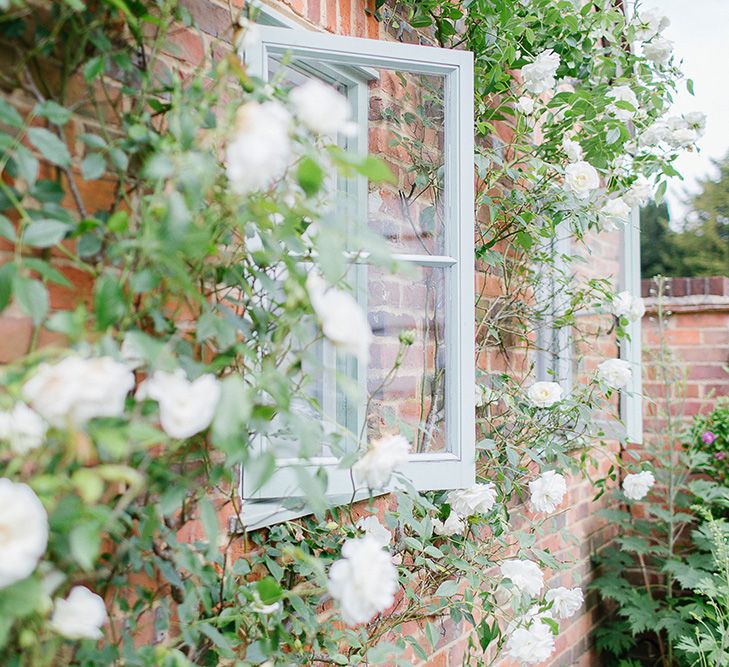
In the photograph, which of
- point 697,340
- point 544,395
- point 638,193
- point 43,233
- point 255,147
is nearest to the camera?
point 255,147

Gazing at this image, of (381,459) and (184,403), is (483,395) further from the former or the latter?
(184,403)

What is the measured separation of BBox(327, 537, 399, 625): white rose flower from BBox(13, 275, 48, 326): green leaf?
19.6 inches

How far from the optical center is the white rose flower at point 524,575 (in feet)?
6.10

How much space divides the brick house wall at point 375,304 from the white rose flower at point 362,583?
0.44 metres

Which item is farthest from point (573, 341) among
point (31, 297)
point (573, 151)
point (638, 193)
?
point (31, 297)

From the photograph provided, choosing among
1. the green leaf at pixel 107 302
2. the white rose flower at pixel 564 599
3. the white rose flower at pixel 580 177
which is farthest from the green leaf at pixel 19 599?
the white rose flower at pixel 580 177

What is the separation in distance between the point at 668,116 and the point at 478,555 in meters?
1.65

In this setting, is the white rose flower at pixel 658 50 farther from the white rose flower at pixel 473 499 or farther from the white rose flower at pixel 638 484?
the white rose flower at pixel 473 499

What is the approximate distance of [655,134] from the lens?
253 cm

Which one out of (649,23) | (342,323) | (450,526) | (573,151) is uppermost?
(649,23)

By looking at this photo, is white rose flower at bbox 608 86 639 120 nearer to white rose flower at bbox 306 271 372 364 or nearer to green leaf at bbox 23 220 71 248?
white rose flower at bbox 306 271 372 364

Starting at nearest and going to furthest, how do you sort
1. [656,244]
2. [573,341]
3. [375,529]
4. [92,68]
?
[92,68] → [375,529] → [573,341] → [656,244]

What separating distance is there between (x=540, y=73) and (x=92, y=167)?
1.54 meters

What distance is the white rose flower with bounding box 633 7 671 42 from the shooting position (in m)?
2.57
